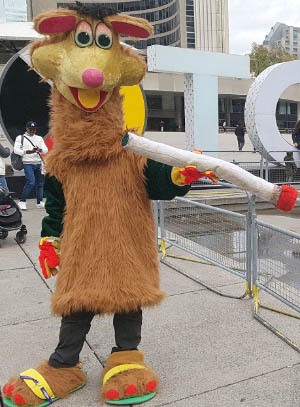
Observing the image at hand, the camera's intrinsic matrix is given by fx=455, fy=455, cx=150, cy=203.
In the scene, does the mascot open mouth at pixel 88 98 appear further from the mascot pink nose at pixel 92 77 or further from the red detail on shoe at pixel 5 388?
the red detail on shoe at pixel 5 388

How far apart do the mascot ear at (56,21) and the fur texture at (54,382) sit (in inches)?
74.1

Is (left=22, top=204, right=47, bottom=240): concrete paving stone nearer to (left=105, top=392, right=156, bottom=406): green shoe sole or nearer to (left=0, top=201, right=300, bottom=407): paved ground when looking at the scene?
(left=0, top=201, right=300, bottom=407): paved ground

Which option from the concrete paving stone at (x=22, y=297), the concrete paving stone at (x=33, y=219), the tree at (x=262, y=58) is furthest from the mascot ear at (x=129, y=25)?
the tree at (x=262, y=58)

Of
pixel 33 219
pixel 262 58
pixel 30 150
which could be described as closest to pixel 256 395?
pixel 33 219

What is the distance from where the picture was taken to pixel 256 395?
2551 mm

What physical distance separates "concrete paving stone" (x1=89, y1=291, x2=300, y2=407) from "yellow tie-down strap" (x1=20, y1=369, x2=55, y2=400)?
56 centimetres

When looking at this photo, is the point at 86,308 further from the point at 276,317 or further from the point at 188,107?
the point at 188,107

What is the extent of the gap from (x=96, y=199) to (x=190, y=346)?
1.33 meters

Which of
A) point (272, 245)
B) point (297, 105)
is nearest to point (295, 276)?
point (272, 245)

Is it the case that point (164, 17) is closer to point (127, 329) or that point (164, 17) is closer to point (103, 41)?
point (103, 41)

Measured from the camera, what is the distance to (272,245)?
3719mm

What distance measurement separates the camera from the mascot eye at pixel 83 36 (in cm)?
246

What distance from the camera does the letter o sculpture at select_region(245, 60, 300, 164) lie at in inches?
507

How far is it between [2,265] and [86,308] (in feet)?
9.95
